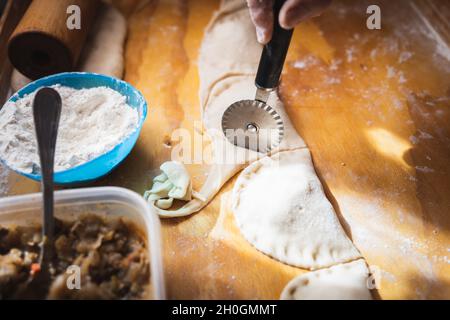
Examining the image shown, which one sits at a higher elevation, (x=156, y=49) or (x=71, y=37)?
(x=71, y=37)

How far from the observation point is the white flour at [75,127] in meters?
0.94

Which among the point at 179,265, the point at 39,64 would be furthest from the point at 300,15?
the point at 39,64

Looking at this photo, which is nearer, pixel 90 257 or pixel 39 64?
pixel 90 257

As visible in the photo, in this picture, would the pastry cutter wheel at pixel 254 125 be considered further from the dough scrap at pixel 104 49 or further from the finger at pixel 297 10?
the dough scrap at pixel 104 49

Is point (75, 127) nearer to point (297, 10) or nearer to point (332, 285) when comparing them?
point (297, 10)

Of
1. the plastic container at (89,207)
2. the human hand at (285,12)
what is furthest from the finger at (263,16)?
the plastic container at (89,207)

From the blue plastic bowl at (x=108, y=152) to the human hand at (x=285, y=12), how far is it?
38 centimetres

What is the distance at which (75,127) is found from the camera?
3.37ft

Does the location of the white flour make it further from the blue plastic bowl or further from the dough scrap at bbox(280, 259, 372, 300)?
the dough scrap at bbox(280, 259, 372, 300)

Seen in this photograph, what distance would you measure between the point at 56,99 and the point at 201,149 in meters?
0.47

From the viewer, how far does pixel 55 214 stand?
863mm

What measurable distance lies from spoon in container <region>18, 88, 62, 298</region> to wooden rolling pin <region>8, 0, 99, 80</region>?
16.6 inches
